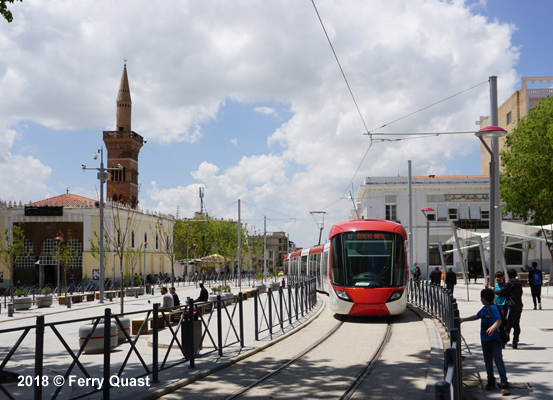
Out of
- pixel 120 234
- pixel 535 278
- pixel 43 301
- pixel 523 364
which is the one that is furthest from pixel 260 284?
pixel 523 364

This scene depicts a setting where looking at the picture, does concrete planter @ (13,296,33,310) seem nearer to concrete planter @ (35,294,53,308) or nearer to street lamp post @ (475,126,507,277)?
concrete planter @ (35,294,53,308)

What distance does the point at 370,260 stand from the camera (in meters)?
17.7

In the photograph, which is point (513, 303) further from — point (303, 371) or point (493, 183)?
point (303, 371)

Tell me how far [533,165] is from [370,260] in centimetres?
2631

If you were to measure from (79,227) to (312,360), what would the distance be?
4712 cm

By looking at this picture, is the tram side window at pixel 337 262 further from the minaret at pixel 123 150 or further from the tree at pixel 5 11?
the minaret at pixel 123 150

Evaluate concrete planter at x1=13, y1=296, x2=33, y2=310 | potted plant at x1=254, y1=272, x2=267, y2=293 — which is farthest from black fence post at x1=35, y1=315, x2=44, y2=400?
concrete planter at x1=13, y1=296, x2=33, y2=310

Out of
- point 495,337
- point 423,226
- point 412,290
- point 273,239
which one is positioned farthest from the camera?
point 273,239

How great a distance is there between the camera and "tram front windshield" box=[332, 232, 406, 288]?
17498mm

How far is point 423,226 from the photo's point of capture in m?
59.1

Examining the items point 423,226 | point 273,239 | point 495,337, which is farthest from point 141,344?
point 273,239

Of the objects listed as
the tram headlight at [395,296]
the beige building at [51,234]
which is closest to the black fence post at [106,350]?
the tram headlight at [395,296]

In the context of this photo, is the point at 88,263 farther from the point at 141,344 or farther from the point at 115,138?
the point at 141,344

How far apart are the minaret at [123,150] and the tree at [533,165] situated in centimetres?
4884
